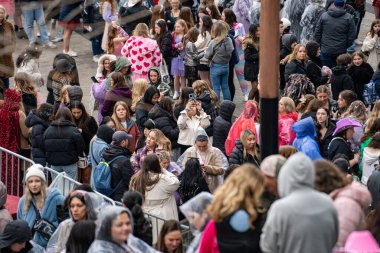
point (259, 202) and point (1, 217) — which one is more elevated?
point (259, 202)

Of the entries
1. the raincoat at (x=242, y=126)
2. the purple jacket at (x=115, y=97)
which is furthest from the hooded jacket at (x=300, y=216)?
the purple jacket at (x=115, y=97)

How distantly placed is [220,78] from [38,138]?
453cm

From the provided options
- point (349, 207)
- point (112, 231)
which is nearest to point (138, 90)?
point (112, 231)

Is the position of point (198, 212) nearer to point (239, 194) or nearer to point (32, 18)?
point (239, 194)

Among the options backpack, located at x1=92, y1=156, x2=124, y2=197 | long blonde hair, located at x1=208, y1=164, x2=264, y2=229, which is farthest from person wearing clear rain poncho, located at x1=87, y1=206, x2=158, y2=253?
backpack, located at x1=92, y1=156, x2=124, y2=197

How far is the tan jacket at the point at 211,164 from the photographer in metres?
13.2

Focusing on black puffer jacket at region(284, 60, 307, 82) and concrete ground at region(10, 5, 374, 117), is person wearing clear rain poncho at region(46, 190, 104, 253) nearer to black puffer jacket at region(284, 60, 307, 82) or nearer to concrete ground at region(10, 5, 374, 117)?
black puffer jacket at region(284, 60, 307, 82)

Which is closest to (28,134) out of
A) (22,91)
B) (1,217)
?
(22,91)

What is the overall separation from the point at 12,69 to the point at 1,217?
6244mm

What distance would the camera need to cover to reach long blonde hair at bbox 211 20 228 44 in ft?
57.1

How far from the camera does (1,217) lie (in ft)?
38.4

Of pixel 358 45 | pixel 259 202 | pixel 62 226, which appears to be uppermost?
pixel 259 202

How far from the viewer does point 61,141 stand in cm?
1376

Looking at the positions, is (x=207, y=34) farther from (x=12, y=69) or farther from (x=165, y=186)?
(x=165, y=186)
